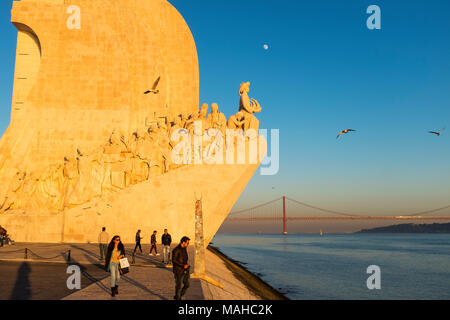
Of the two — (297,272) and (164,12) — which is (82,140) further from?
(297,272)

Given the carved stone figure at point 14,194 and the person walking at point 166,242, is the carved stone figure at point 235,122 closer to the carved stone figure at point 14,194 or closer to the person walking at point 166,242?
the person walking at point 166,242

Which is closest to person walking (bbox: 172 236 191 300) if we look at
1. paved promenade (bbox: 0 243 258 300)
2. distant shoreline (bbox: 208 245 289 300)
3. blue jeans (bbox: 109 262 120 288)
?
paved promenade (bbox: 0 243 258 300)

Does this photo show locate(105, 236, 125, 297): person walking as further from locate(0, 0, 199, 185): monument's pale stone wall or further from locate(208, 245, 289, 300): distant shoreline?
locate(0, 0, 199, 185): monument's pale stone wall

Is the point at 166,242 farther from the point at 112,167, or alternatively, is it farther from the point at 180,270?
the point at 112,167

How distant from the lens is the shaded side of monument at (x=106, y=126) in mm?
12977

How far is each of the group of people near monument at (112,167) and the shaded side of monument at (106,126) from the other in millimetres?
40

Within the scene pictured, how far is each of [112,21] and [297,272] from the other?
578 inches

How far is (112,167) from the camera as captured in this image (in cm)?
1416

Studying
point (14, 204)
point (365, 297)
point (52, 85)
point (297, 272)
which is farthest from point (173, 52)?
point (365, 297)

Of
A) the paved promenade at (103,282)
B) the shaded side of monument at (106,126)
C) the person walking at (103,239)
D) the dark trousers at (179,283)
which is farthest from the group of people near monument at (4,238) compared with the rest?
the dark trousers at (179,283)

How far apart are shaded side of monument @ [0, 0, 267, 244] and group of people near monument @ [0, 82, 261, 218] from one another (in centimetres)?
4

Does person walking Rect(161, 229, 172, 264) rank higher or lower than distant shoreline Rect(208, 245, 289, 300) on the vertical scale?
higher

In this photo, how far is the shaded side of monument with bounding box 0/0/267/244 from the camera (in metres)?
13.0

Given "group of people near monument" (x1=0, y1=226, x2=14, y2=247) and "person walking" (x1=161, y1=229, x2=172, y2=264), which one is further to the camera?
"group of people near monument" (x1=0, y1=226, x2=14, y2=247)
